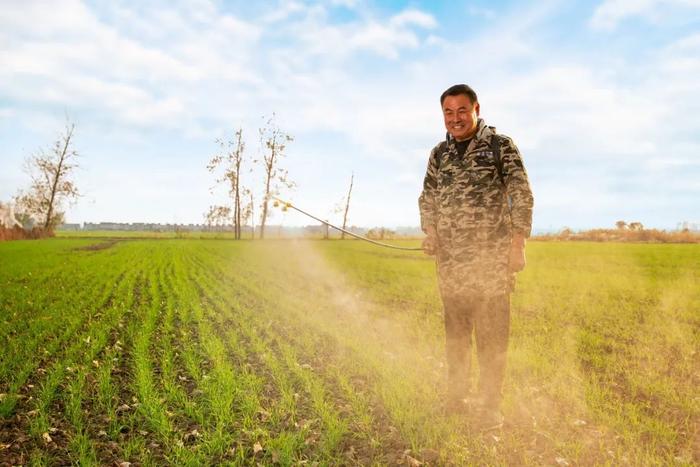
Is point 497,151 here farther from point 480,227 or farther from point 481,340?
point 481,340

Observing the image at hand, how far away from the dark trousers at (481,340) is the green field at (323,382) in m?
0.36

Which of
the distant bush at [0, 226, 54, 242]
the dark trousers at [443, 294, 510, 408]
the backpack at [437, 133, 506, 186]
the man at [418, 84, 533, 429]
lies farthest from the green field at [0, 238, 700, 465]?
the distant bush at [0, 226, 54, 242]

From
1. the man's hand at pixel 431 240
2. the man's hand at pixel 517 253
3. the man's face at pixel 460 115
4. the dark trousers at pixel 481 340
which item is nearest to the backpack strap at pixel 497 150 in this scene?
the man's face at pixel 460 115

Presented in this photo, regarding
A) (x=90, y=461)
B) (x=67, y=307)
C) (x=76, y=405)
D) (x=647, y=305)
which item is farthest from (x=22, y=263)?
(x=647, y=305)

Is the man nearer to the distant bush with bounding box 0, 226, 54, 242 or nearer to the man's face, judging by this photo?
the man's face

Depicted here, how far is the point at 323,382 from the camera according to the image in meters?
5.84

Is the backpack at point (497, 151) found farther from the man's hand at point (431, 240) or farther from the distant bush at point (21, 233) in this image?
the distant bush at point (21, 233)

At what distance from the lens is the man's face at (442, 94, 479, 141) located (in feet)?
13.4

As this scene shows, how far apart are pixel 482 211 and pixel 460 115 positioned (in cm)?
90

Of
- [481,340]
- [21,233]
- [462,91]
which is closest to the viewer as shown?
[462,91]

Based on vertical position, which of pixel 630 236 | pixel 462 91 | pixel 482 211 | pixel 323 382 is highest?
pixel 630 236

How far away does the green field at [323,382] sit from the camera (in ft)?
13.5

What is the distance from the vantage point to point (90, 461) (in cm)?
389

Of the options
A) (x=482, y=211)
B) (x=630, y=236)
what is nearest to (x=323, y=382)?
(x=482, y=211)
